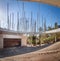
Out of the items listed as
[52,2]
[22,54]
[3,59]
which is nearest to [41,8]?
[52,2]

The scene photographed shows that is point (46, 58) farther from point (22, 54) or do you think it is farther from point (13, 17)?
point (13, 17)

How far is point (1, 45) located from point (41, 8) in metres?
1.19

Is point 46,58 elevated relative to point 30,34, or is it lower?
lower

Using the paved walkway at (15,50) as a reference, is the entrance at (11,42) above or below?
above

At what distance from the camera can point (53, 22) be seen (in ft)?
10.8

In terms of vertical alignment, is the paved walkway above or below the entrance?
below

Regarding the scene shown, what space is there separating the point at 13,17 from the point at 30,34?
51 cm

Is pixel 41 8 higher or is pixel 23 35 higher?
pixel 41 8

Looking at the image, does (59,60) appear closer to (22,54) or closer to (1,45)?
(22,54)

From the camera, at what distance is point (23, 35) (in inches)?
121

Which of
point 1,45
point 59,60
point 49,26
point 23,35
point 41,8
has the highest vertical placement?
point 41,8

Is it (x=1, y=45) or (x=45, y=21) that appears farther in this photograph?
Answer: (x=45, y=21)

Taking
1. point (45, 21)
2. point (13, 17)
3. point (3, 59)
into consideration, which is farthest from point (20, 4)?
point (3, 59)

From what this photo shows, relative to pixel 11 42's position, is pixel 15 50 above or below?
below
